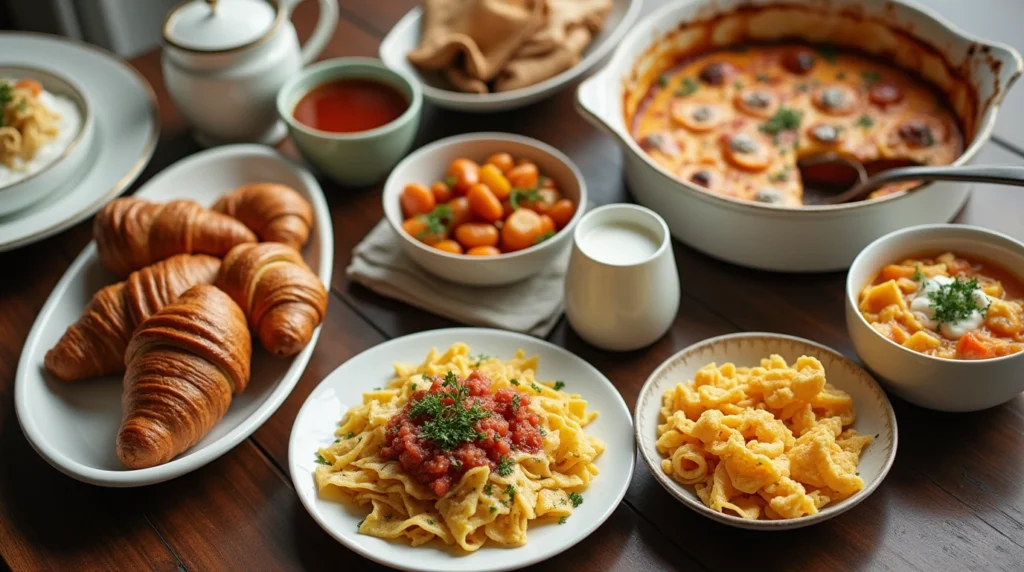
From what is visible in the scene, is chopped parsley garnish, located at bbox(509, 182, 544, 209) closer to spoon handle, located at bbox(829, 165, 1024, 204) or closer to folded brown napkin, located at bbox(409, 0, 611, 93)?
folded brown napkin, located at bbox(409, 0, 611, 93)

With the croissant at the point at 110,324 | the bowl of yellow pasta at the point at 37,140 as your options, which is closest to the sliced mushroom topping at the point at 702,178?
the croissant at the point at 110,324

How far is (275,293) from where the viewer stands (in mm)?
2102

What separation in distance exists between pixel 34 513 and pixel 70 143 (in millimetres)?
1087

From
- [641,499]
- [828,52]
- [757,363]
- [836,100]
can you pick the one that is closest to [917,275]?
[757,363]

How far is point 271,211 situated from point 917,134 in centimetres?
178

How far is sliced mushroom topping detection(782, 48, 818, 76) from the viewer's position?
2.82 meters

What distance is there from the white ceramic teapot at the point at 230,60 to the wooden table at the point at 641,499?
667 mm

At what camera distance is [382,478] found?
1.83 metres

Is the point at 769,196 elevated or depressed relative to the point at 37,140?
elevated

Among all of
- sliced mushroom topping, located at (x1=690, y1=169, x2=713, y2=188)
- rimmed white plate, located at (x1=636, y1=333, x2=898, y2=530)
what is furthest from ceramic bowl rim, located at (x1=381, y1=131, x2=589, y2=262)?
rimmed white plate, located at (x1=636, y1=333, x2=898, y2=530)

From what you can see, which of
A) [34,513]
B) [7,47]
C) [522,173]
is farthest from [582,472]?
[7,47]

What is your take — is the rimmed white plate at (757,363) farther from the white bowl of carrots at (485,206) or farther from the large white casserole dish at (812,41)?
the white bowl of carrots at (485,206)

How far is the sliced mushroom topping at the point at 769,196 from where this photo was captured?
2436 millimetres

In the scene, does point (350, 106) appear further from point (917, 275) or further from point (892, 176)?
point (917, 275)
